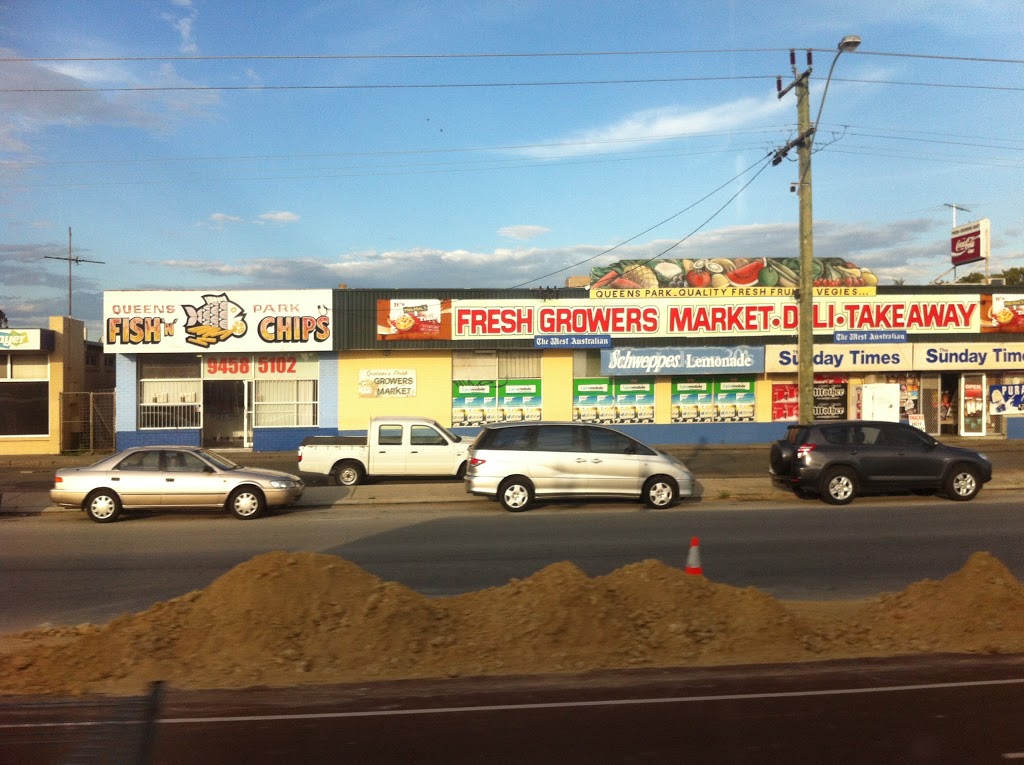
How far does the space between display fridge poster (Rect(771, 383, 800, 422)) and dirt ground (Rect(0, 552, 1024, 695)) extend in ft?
75.7

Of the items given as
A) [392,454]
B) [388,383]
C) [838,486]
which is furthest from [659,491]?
[388,383]

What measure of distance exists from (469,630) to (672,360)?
74.5 feet

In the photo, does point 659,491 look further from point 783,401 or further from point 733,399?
point 783,401

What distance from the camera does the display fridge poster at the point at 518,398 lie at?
94.5 feet

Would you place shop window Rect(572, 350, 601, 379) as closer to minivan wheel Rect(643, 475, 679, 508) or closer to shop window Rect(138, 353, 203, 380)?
shop window Rect(138, 353, 203, 380)

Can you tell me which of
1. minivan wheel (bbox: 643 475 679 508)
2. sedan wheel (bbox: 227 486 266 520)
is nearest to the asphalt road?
sedan wheel (bbox: 227 486 266 520)

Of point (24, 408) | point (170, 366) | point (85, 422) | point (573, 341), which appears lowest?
point (85, 422)

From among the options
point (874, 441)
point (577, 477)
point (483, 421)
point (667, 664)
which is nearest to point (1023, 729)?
point (667, 664)

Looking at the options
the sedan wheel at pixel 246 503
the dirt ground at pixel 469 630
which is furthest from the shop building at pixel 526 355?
the dirt ground at pixel 469 630

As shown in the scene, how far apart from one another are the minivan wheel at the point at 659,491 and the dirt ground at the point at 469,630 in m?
7.68

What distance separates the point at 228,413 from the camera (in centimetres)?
2850

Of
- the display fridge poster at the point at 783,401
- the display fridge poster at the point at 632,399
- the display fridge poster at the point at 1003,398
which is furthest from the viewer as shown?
the display fridge poster at the point at 1003,398

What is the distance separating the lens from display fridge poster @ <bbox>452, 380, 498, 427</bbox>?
2866 centimetres

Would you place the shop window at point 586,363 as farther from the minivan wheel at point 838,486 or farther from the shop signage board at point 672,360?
the minivan wheel at point 838,486
